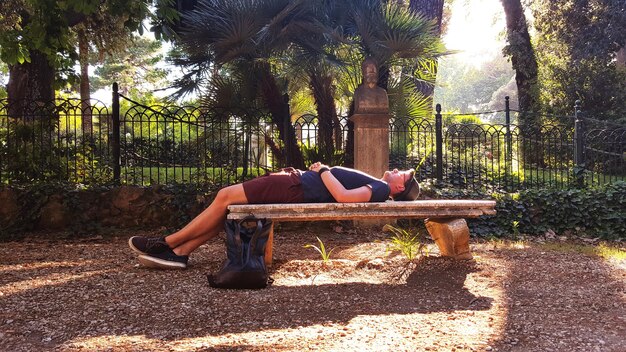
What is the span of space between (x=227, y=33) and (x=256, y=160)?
205 cm

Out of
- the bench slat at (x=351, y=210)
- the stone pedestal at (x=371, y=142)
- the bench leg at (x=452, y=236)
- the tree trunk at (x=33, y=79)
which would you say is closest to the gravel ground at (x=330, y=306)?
the bench leg at (x=452, y=236)

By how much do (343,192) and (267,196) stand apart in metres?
0.63

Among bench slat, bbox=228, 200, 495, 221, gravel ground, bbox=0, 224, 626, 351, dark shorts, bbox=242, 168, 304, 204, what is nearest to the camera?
gravel ground, bbox=0, 224, 626, 351

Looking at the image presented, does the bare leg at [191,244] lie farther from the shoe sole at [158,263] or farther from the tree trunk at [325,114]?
the tree trunk at [325,114]

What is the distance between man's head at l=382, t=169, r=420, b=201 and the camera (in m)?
4.89

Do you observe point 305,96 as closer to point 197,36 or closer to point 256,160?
point 256,160

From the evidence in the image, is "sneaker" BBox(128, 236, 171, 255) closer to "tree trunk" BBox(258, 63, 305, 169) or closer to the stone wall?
the stone wall

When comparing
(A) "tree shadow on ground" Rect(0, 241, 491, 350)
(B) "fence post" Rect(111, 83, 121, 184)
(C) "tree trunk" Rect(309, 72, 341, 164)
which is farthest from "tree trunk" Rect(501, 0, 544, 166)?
(A) "tree shadow on ground" Rect(0, 241, 491, 350)

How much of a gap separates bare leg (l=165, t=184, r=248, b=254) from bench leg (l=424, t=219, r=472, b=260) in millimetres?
1777

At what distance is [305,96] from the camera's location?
9797 millimetres

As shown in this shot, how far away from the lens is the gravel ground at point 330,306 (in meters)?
3.07

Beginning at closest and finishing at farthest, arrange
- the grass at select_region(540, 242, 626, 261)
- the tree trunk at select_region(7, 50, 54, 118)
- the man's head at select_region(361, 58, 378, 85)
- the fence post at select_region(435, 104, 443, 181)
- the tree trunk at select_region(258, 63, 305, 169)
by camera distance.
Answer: the grass at select_region(540, 242, 626, 261) → the man's head at select_region(361, 58, 378, 85) → the tree trunk at select_region(258, 63, 305, 169) → the fence post at select_region(435, 104, 443, 181) → the tree trunk at select_region(7, 50, 54, 118)

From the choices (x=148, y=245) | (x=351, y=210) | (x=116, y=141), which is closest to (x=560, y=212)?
(x=351, y=210)

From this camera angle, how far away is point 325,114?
8.74 m
